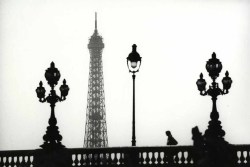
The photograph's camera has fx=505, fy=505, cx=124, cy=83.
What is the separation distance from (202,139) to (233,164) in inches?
64.2

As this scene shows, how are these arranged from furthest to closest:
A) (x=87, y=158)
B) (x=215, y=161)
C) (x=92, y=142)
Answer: (x=92, y=142)
(x=87, y=158)
(x=215, y=161)

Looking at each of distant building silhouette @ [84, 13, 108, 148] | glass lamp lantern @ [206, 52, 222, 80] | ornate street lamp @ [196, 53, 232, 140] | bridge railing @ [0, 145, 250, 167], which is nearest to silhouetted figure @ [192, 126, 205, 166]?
bridge railing @ [0, 145, 250, 167]

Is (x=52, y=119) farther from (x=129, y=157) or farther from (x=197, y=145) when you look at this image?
(x=197, y=145)

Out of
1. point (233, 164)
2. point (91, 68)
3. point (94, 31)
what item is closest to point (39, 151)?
point (233, 164)

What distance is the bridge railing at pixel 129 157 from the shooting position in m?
18.2

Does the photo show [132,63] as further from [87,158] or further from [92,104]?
[92,104]

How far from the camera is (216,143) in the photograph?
53.8 feet

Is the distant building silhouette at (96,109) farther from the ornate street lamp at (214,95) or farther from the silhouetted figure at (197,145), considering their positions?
the ornate street lamp at (214,95)

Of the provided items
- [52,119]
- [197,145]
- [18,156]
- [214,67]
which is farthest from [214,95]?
[18,156]

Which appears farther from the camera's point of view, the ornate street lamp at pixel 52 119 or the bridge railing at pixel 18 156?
the bridge railing at pixel 18 156

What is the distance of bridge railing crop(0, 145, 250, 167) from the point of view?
1820 cm

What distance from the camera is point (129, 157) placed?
18.5 m

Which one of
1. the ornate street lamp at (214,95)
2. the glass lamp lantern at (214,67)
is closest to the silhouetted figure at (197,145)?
the ornate street lamp at (214,95)

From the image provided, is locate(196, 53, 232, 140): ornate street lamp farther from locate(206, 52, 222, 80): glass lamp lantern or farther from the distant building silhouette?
the distant building silhouette
